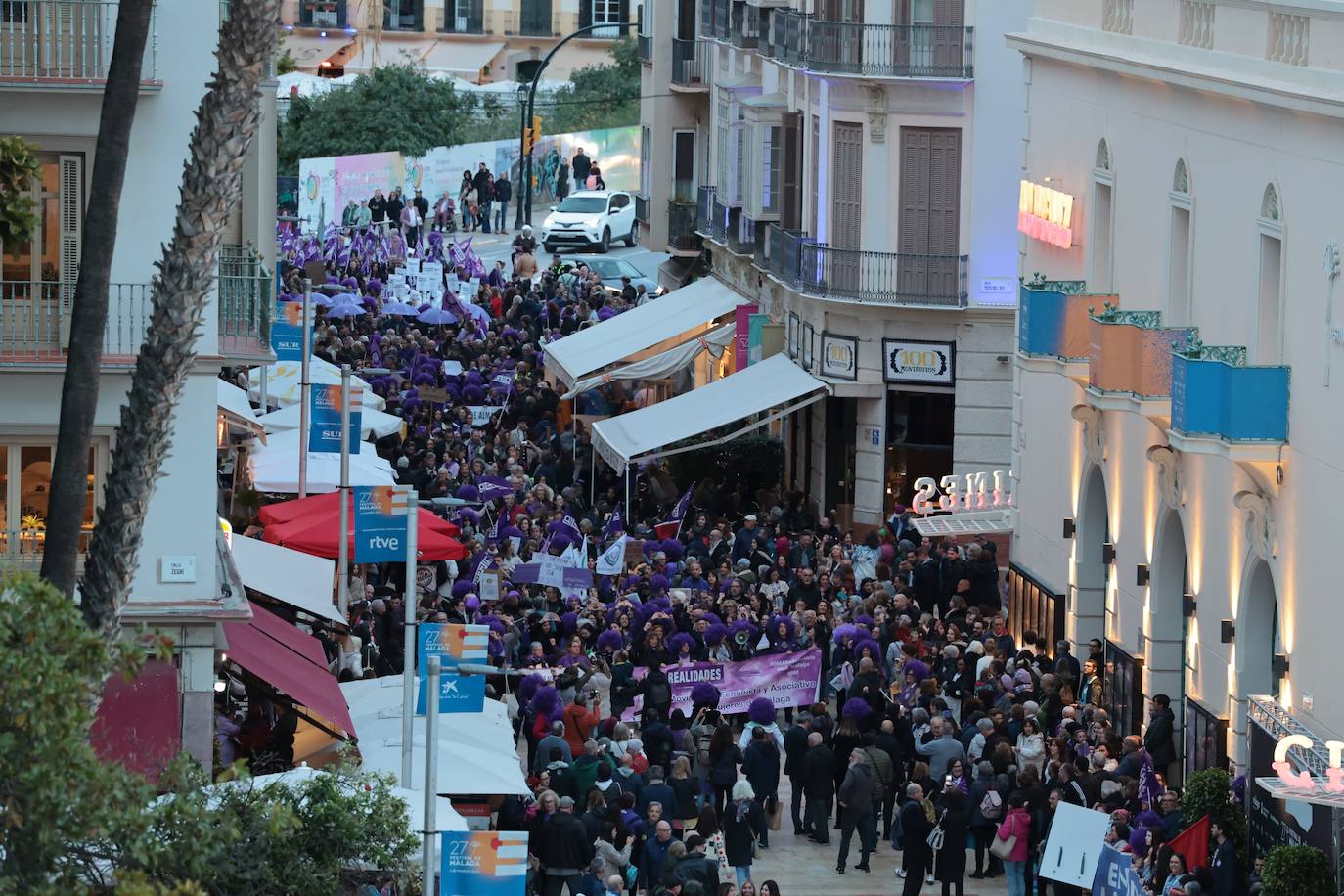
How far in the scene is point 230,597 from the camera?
22.9 meters

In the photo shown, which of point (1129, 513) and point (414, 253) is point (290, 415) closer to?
point (1129, 513)

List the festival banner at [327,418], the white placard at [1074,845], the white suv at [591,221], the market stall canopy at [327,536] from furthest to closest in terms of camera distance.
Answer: the white suv at [591,221] < the festival banner at [327,418] < the market stall canopy at [327,536] < the white placard at [1074,845]

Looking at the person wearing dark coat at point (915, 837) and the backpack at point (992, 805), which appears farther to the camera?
the backpack at point (992, 805)

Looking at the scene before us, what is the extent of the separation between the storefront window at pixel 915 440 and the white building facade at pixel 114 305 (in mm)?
17322

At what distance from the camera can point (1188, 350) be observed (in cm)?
2409

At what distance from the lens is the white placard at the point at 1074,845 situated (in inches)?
842

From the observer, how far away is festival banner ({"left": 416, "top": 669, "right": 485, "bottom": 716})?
2162 centimetres

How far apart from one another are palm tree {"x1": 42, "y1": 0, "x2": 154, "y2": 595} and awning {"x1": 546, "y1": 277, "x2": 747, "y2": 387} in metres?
25.9

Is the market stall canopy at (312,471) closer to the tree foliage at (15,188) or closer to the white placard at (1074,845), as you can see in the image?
the white placard at (1074,845)

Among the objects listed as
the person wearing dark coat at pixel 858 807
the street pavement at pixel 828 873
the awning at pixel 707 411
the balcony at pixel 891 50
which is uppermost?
the balcony at pixel 891 50

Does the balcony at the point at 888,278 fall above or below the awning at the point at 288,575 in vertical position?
above

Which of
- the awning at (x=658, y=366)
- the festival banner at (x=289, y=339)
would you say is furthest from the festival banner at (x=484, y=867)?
the awning at (x=658, y=366)

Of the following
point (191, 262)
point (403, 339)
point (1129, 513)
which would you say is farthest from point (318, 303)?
point (191, 262)

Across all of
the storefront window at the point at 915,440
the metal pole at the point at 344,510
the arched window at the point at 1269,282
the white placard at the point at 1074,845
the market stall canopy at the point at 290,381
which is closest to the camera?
the white placard at the point at 1074,845
